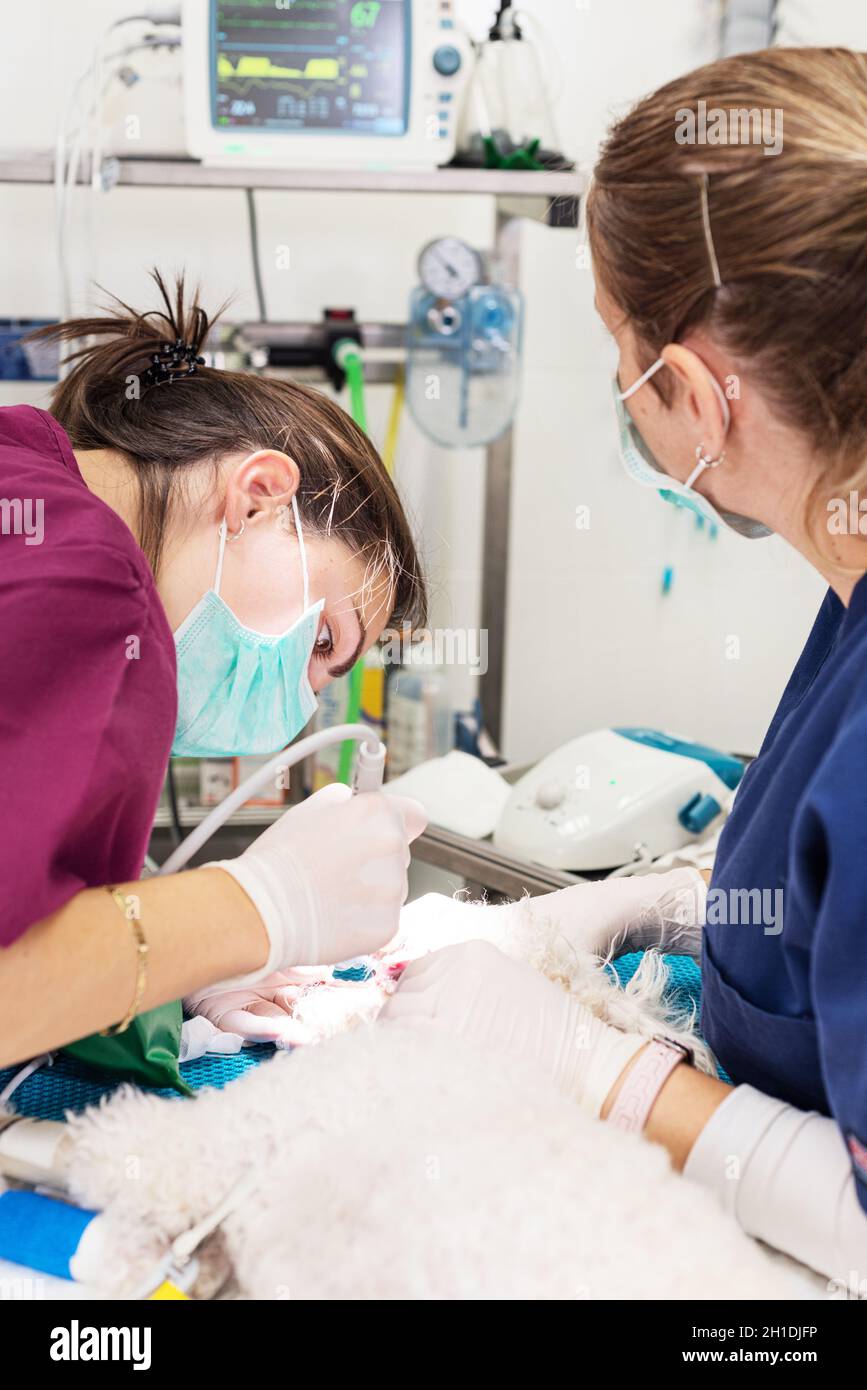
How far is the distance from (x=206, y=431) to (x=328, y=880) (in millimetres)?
459

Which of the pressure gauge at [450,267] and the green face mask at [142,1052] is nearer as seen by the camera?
the green face mask at [142,1052]

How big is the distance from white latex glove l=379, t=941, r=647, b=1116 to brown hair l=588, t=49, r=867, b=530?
473 millimetres

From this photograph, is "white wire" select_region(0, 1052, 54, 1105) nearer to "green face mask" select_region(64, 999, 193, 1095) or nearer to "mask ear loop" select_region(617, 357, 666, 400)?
"green face mask" select_region(64, 999, 193, 1095)

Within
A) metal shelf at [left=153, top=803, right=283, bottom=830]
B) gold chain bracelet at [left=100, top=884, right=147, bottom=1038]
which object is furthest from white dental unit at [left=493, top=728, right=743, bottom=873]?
gold chain bracelet at [left=100, top=884, right=147, bottom=1038]

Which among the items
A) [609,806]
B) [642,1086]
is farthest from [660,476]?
[609,806]

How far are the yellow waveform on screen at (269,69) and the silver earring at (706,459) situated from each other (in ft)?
4.98

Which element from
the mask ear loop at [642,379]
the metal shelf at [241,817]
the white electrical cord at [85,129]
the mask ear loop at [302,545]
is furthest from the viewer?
the metal shelf at [241,817]

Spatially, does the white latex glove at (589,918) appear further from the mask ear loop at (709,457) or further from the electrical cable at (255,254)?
the electrical cable at (255,254)

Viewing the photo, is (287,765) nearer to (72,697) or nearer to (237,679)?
(237,679)

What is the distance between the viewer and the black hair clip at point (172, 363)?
45.3 inches

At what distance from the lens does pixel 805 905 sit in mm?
804

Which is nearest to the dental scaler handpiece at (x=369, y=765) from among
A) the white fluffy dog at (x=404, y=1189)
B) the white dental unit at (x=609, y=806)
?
the white fluffy dog at (x=404, y=1189)

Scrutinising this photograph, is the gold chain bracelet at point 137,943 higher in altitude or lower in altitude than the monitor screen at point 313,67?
lower
